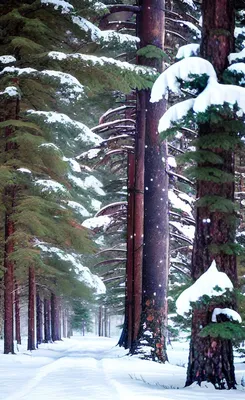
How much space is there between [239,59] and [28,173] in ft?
28.6

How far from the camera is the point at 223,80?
7.11m

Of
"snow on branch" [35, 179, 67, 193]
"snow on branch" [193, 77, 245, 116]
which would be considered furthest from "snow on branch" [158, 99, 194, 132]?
"snow on branch" [35, 179, 67, 193]

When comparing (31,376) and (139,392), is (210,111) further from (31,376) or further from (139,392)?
(31,376)

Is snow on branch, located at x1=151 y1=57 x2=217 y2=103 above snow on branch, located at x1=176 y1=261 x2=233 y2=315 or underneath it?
A: above

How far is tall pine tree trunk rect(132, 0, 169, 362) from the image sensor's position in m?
12.1

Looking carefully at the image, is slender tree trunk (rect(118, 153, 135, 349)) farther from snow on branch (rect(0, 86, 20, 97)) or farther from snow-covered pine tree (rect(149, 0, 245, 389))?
snow-covered pine tree (rect(149, 0, 245, 389))

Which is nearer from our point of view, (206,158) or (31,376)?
(206,158)

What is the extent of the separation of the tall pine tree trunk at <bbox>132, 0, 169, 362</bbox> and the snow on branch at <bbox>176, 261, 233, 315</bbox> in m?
5.65

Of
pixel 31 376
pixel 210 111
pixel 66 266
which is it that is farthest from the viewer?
pixel 66 266

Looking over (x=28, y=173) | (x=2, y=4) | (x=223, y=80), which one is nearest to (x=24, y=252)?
(x=28, y=173)

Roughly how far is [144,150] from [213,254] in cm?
775

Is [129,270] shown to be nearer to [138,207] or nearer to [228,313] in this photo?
[138,207]

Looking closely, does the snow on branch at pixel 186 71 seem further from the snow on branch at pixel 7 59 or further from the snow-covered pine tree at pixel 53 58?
the snow on branch at pixel 7 59

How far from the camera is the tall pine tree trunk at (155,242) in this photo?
39.7 ft
